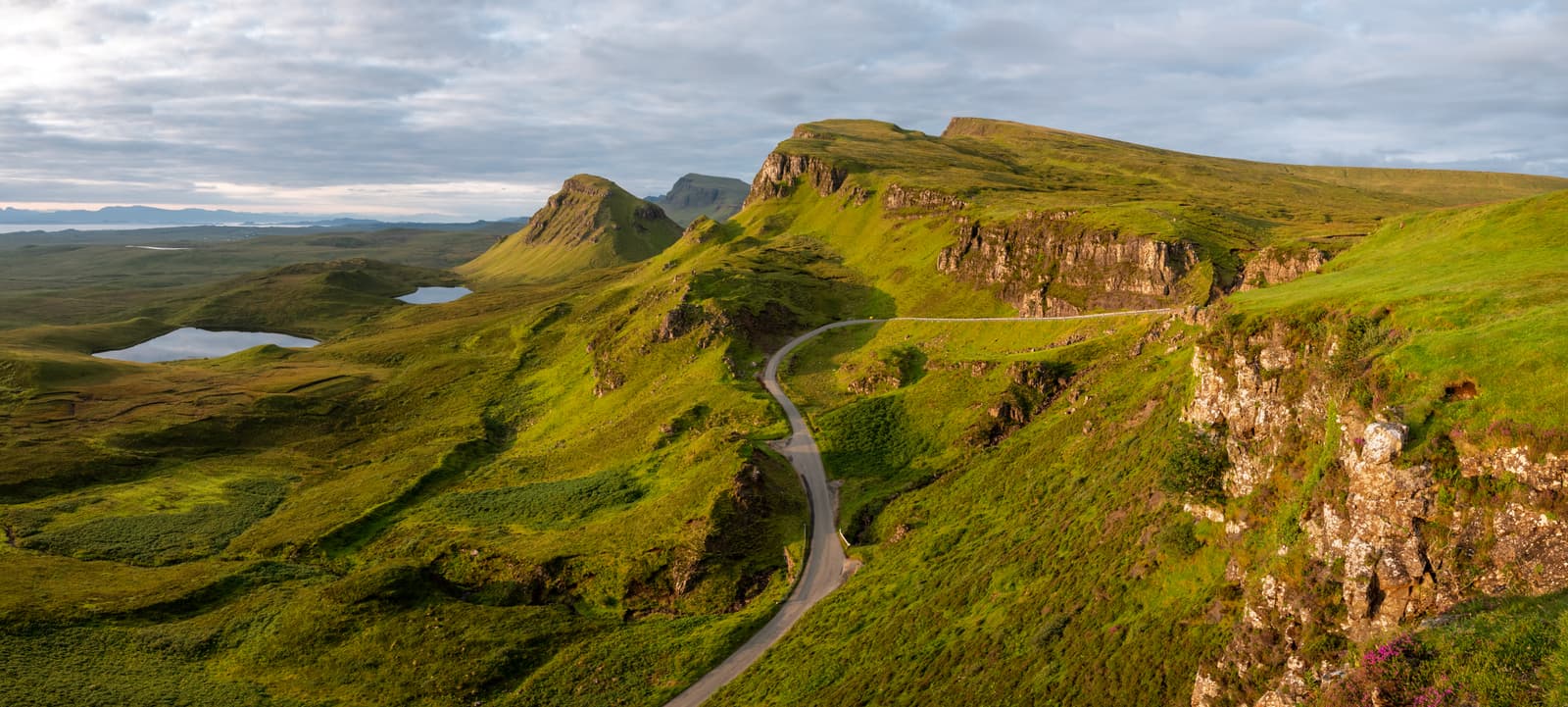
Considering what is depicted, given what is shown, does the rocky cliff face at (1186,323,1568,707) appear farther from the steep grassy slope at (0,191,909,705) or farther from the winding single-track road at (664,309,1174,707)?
the steep grassy slope at (0,191,909,705)

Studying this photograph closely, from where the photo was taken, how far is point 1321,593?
29.6 m

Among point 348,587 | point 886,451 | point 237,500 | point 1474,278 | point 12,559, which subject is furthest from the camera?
point 237,500

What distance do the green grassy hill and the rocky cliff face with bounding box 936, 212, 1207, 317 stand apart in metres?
0.69

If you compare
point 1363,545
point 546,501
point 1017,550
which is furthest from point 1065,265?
point 1363,545

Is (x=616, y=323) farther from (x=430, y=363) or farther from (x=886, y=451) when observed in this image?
(x=886, y=451)

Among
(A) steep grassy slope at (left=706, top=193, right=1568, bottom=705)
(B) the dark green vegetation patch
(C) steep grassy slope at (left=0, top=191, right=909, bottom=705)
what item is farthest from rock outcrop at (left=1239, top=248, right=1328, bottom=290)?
(B) the dark green vegetation patch

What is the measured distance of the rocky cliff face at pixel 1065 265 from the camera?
366 ft

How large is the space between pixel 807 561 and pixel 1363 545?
46680 millimetres

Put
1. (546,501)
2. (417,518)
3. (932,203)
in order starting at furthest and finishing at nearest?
1. (932,203)
2. (417,518)
3. (546,501)

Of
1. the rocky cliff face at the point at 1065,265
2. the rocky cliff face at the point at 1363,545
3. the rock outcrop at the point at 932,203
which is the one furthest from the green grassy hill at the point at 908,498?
the rock outcrop at the point at 932,203

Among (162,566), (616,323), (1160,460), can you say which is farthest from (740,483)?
(616,323)

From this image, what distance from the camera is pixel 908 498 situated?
74.2m

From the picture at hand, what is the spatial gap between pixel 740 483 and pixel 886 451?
21301mm

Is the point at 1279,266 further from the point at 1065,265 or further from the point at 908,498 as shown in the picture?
the point at 908,498
